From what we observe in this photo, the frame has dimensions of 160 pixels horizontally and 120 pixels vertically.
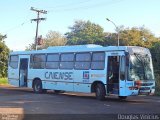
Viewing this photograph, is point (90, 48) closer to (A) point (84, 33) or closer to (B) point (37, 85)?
(B) point (37, 85)

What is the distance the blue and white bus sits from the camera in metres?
21.0

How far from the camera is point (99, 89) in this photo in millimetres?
22219

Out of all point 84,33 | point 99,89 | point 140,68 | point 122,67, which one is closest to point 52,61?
point 99,89

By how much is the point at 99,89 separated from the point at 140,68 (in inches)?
99.1

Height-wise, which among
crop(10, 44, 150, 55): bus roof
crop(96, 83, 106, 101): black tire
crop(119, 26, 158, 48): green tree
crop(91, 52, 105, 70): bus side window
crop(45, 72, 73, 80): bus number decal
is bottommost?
crop(96, 83, 106, 101): black tire

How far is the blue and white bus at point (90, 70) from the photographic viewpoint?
21.0 metres

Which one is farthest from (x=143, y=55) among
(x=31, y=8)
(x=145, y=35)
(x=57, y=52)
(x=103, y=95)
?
(x=145, y=35)

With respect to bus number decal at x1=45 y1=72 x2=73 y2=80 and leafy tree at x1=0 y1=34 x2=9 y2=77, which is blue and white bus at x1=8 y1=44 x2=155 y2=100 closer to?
bus number decal at x1=45 y1=72 x2=73 y2=80

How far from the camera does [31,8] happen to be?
50.3 metres

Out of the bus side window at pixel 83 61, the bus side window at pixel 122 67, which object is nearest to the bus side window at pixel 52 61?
the bus side window at pixel 83 61

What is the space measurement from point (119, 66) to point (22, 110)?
6.58m

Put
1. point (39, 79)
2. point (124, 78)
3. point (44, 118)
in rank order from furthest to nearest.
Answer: point (39, 79)
point (124, 78)
point (44, 118)

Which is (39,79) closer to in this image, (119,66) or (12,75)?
(12,75)

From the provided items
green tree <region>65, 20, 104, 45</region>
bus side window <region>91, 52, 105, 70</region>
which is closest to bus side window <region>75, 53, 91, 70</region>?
bus side window <region>91, 52, 105, 70</region>
